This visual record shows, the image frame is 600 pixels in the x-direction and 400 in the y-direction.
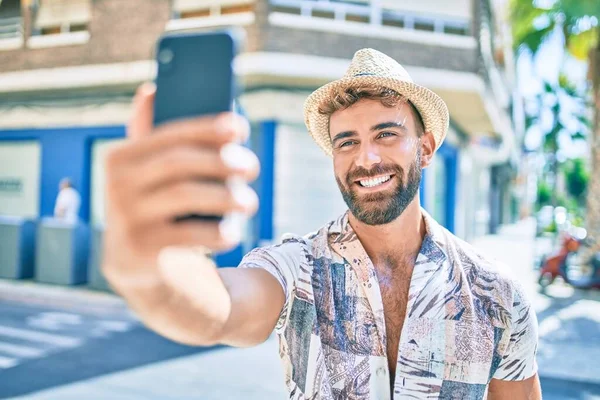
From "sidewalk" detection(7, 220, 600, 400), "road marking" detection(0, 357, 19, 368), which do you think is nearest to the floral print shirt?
"sidewalk" detection(7, 220, 600, 400)


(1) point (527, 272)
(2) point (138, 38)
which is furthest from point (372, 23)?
(1) point (527, 272)

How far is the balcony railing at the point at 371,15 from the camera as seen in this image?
10883 millimetres

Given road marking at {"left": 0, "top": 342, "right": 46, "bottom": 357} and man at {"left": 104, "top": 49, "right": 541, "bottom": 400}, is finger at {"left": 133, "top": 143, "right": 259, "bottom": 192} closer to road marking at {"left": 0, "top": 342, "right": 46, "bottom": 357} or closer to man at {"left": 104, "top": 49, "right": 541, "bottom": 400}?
man at {"left": 104, "top": 49, "right": 541, "bottom": 400}

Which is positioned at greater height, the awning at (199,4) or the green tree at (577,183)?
the awning at (199,4)

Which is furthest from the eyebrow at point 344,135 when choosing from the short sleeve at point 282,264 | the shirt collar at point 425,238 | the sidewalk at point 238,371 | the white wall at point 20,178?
the white wall at point 20,178

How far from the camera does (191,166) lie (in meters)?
0.65

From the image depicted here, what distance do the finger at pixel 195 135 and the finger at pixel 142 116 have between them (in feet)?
0.23

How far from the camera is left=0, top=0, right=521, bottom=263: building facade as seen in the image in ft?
34.8

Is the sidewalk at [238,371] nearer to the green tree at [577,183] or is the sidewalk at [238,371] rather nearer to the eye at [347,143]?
the eye at [347,143]

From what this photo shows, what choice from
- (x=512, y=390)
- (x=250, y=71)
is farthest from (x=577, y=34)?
(x=512, y=390)

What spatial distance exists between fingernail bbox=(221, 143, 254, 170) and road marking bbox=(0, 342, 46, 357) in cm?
584

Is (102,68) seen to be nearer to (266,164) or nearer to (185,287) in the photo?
(266,164)

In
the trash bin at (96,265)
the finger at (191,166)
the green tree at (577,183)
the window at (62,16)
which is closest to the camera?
the finger at (191,166)

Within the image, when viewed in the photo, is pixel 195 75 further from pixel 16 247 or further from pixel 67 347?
pixel 16 247
